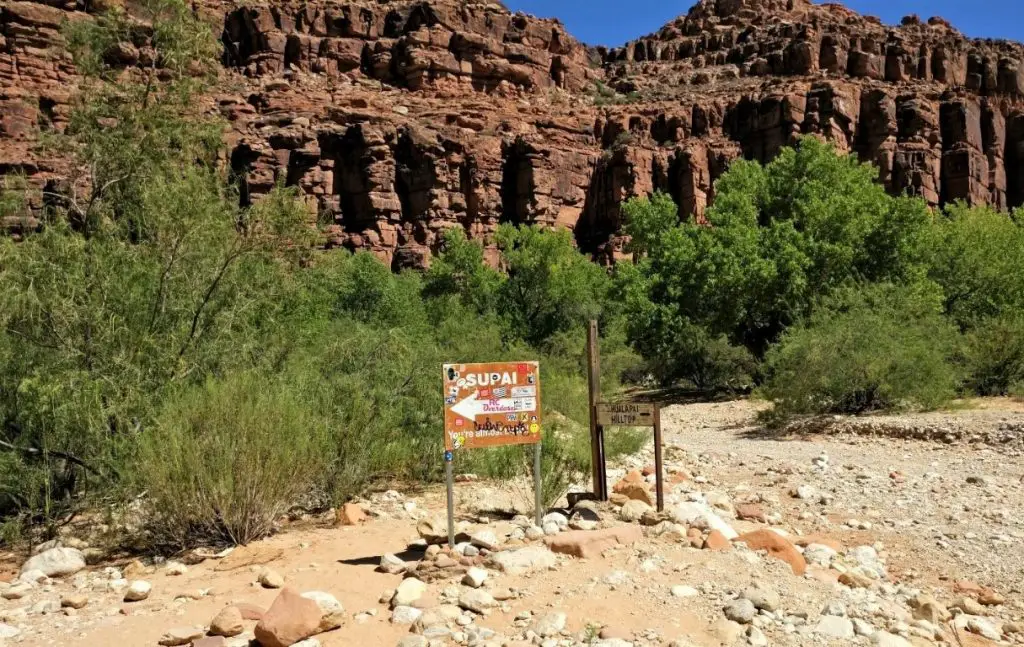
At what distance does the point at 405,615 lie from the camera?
16.1 feet

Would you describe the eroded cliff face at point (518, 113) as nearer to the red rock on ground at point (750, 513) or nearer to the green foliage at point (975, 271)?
the green foliage at point (975, 271)

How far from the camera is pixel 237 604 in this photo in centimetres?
502

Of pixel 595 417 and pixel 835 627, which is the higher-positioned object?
pixel 595 417

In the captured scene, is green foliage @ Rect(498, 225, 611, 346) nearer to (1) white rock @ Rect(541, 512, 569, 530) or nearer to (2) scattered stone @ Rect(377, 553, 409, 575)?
(1) white rock @ Rect(541, 512, 569, 530)

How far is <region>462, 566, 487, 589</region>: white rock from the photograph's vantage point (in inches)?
212

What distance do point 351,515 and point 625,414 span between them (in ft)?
9.66

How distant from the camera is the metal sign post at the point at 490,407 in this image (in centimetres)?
646

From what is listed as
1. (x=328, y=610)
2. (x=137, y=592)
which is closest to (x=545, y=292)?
(x=137, y=592)

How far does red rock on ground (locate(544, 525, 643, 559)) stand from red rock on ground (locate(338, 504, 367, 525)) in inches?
89.7

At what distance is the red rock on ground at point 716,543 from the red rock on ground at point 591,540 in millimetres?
567

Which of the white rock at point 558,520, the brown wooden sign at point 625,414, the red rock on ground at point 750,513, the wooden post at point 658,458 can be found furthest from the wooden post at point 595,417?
the red rock on ground at point 750,513

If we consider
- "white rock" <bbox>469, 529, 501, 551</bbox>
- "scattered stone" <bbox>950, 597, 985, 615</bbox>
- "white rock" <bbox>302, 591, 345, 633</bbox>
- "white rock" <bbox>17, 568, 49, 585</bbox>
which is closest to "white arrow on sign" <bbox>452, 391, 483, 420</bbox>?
"white rock" <bbox>469, 529, 501, 551</bbox>

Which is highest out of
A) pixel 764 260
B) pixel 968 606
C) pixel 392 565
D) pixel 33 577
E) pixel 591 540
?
pixel 764 260

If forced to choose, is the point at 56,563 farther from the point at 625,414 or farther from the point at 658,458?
the point at 658,458
